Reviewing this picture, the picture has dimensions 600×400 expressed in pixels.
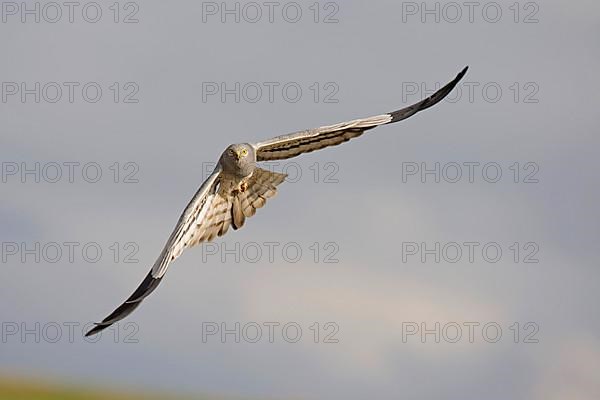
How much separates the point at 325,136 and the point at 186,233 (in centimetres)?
268

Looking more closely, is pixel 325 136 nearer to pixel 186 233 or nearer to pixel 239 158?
pixel 239 158

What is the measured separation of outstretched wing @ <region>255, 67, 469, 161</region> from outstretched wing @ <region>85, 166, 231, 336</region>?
0.88 metres

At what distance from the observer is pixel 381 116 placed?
20.1 m

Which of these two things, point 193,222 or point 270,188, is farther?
point 270,188

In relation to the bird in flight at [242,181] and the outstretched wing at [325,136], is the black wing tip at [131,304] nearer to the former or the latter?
the bird in flight at [242,181]

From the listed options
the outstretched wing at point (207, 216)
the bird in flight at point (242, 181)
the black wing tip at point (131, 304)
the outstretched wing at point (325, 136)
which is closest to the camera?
the black wing tip at point (131, 304)

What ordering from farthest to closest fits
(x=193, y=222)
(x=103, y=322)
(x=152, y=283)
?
(x=193, y=222) → (x=152, y=283) → (x=103, y=322)

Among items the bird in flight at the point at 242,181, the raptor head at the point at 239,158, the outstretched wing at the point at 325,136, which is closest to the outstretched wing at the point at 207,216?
the bird in flight at the point at 242,181

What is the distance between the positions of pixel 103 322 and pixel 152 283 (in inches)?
49.6

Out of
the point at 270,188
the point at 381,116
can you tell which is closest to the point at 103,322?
the point at 270,188

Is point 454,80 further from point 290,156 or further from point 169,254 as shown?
point 169,254

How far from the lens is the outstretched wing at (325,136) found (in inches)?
760

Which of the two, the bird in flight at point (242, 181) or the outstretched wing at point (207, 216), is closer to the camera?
the outstretched wing at point (207, 216)

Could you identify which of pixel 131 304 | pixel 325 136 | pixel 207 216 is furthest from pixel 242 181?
pixel 131 304
